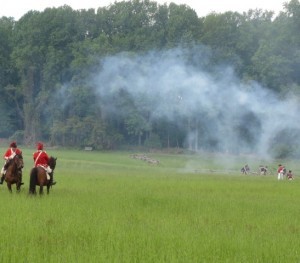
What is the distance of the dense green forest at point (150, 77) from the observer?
2335 inches

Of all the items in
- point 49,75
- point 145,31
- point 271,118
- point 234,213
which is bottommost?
point 234,213

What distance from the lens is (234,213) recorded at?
15.9 m

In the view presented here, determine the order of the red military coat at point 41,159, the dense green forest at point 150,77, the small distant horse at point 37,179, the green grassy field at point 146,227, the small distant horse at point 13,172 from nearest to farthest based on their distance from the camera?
1. the green grassy field at point 146,227
2. the small distant horse at point 37,179
3. the red military coat at point 41,159
4. the small distant horse at point 13,172
5. the dense green forest at point 150,77

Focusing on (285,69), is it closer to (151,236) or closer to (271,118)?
(271,118)

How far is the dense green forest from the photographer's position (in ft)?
195

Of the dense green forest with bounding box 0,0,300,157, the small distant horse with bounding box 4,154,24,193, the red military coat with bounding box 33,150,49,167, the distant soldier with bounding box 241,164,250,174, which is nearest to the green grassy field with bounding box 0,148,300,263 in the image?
the small distant horse with bounding box 4,154,24,193

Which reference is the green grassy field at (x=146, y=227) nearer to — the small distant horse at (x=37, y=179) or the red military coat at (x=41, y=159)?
the small distant horse at (x=37, y=179)

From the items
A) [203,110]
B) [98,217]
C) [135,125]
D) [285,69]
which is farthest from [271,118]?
[98,217]

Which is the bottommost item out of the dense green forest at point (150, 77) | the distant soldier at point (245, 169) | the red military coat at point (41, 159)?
the distant soldier at point (245, 169)

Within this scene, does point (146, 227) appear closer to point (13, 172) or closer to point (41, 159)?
point (41, 159)

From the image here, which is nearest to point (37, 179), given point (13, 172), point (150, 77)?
point (13, 172)

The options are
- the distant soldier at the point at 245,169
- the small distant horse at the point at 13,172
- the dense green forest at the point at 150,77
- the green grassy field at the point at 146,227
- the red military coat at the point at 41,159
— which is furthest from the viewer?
the dense green forest at the point at 150,77

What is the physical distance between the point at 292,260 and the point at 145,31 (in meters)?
69.4

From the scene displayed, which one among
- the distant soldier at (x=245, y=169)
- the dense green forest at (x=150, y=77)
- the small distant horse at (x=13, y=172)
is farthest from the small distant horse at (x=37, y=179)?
the dense green forest at (x=150, y=77)
